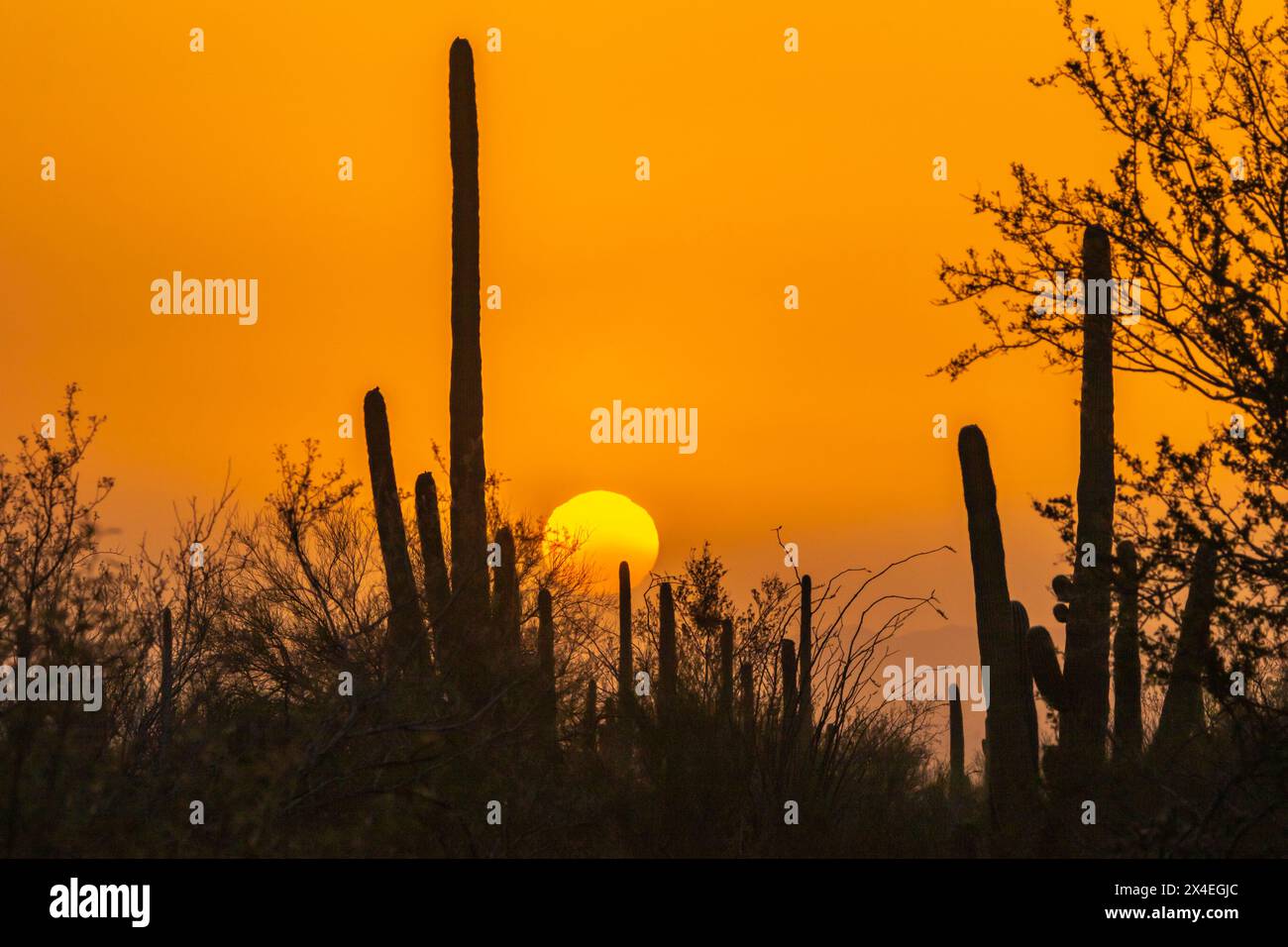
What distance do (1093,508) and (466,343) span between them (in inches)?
247

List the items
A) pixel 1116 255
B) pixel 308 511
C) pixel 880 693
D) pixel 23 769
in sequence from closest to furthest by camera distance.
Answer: pixel 23 769, pixel 880 693, pixel 1116 255, pixel 308 511

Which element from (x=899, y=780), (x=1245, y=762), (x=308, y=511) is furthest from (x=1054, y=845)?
(x=308, y=511)

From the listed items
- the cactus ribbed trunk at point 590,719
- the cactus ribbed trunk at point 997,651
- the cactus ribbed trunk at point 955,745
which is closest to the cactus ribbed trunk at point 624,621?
the cactus ribbed trunk at point 590,719

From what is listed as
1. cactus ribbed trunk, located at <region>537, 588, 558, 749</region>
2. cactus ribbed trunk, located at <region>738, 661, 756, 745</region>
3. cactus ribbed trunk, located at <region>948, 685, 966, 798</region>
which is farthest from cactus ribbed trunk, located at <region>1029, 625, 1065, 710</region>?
cactus ribbed trunk, located at <region>948, 685, 966, 798</region>

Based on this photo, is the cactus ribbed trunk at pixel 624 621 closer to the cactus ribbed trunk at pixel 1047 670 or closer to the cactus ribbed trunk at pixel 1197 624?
the cactus ribbed trunk at pixel 1047 670

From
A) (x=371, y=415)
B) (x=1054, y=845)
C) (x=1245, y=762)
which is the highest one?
(x=371, y=415)

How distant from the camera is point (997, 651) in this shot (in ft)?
49.4

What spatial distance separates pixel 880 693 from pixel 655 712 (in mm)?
1977

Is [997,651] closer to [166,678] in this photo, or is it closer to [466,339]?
[466,339]

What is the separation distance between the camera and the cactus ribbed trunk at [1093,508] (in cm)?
1316

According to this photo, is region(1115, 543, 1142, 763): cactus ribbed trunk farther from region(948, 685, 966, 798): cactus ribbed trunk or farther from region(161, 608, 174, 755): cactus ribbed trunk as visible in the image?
region(948, 685, 966, 798): cactus ribbed trunk

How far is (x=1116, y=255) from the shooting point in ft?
41.9
